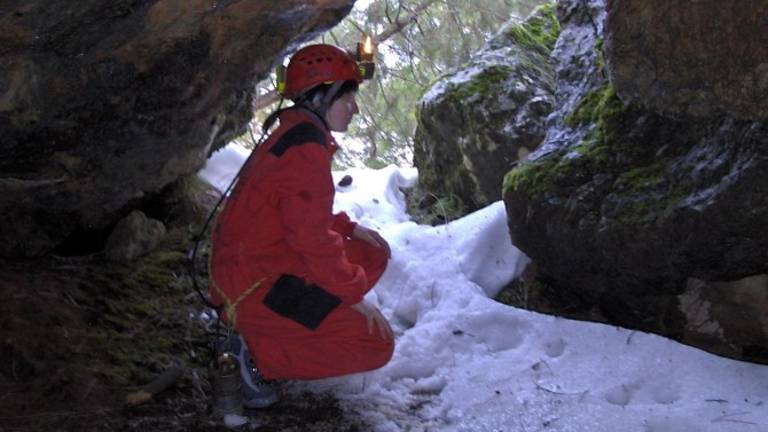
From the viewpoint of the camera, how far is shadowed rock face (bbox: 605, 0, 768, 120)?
10.1 ft

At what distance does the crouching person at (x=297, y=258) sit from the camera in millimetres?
3057

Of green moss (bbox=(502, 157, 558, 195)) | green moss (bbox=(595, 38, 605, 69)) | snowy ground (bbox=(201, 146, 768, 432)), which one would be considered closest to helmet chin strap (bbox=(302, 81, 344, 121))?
green moss (bbox=(502, 157, 558, 195))

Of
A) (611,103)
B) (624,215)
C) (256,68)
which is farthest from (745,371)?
(256,68)

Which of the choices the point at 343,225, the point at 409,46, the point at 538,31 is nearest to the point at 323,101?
the point at 343,225

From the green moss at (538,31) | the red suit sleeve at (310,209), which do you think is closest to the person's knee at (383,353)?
the red suit sleeve at (310,209)

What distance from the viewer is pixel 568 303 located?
13.0 feet

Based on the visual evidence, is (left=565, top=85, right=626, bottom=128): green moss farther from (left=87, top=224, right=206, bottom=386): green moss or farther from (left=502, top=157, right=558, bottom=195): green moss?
(left=87, top=224, right=206, bottom=386): green moss

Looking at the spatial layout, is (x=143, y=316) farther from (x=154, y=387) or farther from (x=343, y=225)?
(x=343, y=225)

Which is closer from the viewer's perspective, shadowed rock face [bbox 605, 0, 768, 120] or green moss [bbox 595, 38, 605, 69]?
shadowed rock face [bbox 605, 0, 768, 120]

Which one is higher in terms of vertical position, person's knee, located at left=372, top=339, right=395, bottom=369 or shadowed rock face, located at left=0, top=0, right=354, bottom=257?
shadowed rock face, located at left=0, top=0, right=354, bottom=257

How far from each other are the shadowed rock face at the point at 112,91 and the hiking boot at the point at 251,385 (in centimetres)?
147

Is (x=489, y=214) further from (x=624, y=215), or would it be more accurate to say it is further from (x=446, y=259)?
(x=624, y=215)

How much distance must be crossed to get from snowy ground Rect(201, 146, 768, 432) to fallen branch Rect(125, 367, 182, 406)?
647 millimetres

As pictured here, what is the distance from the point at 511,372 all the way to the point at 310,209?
4.48 ft
